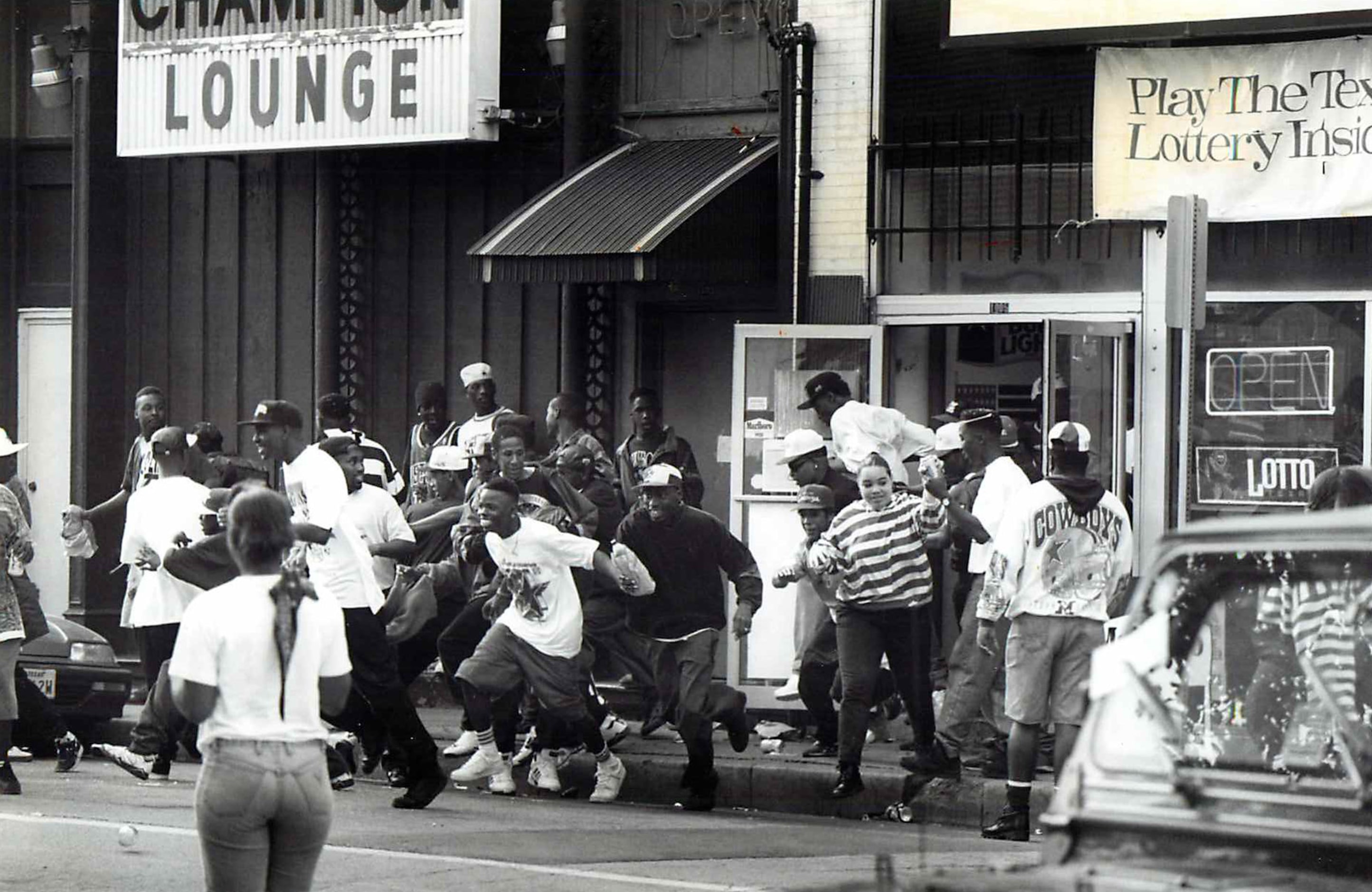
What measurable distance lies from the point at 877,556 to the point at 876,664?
21.6 inches

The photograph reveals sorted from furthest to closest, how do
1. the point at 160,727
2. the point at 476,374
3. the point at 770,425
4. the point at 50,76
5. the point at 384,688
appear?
1. the point at 50,76
2. the point at 476,374
3. the point at 770,425
4. the point at 160,727
5. the point at 384,688

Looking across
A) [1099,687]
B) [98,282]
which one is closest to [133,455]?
[98,282]

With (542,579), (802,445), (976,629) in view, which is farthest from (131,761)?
(976,629)

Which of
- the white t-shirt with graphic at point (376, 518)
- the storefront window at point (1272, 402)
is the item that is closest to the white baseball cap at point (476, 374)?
the white t-shirt with graphic at point (376, 518)

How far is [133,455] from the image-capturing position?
1470cm

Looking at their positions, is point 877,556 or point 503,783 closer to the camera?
point 877,556

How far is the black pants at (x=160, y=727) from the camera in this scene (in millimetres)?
11797

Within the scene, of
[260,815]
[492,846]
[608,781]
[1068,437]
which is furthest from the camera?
[608,781]

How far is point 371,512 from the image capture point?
11.9 m

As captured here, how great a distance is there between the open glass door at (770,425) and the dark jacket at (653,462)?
384 mm

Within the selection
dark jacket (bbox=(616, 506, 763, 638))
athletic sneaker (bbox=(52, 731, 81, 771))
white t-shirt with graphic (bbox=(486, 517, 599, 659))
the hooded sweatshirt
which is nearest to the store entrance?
dark jacket (bbox=(616, 506, 763, 638))

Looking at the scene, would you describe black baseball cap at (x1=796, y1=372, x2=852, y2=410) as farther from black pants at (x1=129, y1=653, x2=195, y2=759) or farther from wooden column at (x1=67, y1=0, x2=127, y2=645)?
wooden column at (x1=67, y1=0, x2=127, y2=645)

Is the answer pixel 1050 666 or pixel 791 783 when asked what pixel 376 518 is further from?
pixel 1050 666

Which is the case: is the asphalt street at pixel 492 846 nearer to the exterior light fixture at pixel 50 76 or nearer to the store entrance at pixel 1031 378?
the store entrance at pixel 1031 378
